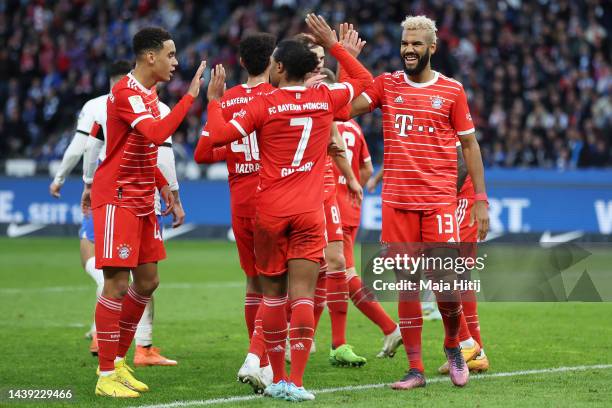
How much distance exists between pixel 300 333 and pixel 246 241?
1.17 m

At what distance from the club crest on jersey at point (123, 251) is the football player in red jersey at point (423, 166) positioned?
5.86 ft

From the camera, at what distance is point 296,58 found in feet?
23.2

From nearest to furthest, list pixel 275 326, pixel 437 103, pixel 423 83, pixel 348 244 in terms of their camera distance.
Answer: pixel 275 326
pixel 437 103
pixel 423 83
pixel 348 244

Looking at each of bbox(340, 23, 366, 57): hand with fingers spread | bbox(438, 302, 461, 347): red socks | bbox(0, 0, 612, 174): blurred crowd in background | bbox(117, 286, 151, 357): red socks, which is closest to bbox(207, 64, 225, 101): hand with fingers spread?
bbox(340, 23, 366, 57): hand with fingers spread

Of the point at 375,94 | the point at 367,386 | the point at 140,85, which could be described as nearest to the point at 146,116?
the point at 140,85

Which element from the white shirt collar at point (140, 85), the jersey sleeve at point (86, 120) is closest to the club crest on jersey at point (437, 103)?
the white shirt collar at point (140, 85)

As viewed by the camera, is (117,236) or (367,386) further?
(367,386)

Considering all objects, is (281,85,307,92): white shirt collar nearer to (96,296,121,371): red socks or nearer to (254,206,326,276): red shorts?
(254,206,326,276): red shorts

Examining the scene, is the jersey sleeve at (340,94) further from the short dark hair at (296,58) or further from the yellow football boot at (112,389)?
the yellow football boot at (112,389)

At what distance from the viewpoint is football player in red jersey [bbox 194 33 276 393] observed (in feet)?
26.0

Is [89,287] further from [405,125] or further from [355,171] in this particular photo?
[405,125]

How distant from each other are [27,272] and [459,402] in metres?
10.8

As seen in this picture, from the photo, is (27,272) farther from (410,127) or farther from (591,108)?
(591,108)

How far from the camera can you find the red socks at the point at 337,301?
931 centimetres
